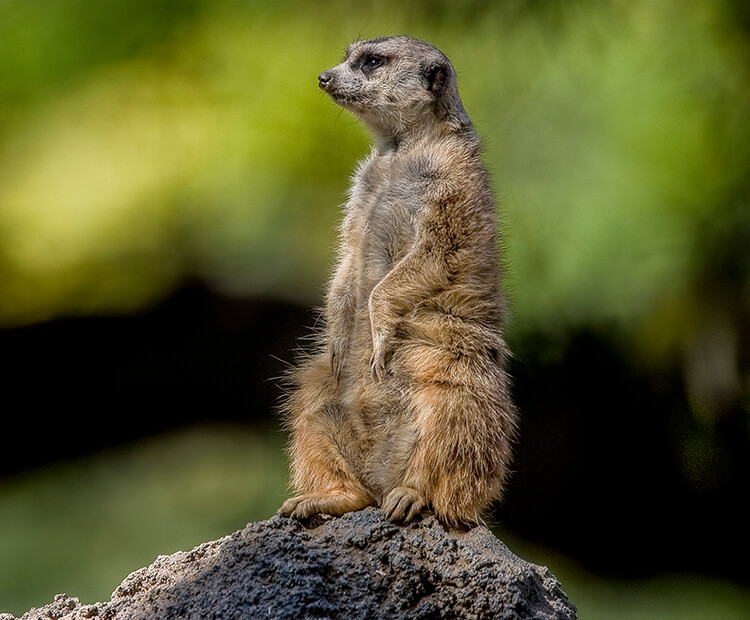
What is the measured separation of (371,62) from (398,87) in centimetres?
8

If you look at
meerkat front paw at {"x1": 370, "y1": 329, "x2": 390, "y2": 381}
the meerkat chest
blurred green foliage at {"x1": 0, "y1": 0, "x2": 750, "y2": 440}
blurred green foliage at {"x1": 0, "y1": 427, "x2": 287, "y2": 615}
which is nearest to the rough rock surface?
meerkat front paw at {"x1": 370, "y1": 329, "x2": 390, "y2": 381}

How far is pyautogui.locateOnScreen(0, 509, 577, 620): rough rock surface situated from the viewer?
5.52 feet

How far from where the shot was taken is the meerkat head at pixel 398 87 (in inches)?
80.4

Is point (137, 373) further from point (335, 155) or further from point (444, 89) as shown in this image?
point (444, 89)

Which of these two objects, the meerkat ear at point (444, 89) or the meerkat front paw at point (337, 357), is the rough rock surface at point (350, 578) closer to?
the meerkat front paw at point (337, 357)

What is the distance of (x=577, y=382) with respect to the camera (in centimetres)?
343

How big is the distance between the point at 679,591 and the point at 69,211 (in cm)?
246

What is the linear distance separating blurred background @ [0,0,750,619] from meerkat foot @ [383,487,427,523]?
4.80 ft

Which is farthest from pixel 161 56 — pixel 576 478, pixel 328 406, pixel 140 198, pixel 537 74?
pixel 576 478

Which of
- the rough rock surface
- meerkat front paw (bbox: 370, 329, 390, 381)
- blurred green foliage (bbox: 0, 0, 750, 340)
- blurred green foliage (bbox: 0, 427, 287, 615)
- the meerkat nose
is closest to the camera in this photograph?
the rough rock surface

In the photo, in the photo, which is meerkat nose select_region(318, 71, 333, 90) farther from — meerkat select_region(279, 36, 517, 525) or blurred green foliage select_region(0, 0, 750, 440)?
blurred green foliage select_region(0, 0, 750, 440)

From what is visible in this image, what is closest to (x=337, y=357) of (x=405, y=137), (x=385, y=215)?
(x=385, y=215)

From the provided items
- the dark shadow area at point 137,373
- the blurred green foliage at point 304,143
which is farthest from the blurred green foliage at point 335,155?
the dark shadow area at point 137,373

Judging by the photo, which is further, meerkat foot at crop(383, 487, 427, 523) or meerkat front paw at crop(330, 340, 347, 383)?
meerkat front paw at crop(330, 340, 347, 383)
